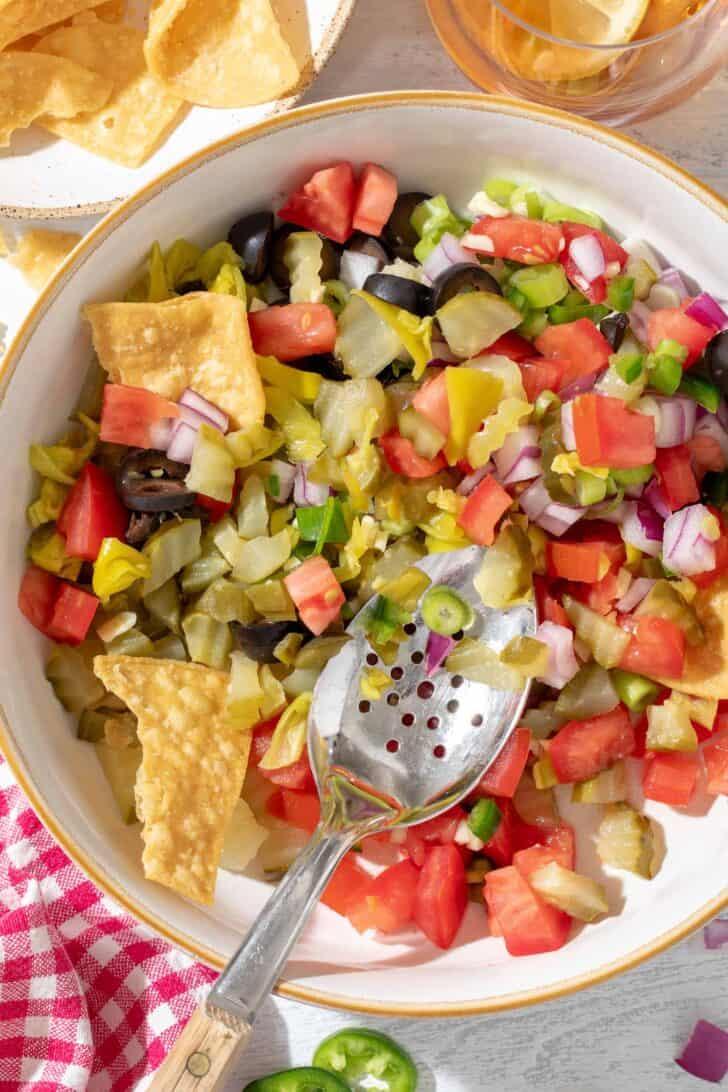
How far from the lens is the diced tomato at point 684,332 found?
6.64 feet

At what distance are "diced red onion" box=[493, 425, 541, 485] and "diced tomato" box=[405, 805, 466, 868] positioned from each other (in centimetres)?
61

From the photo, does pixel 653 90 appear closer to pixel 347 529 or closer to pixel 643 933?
pixel 347 529

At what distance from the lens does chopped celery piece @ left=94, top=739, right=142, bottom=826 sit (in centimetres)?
213

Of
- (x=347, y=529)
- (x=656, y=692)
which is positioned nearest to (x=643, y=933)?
(x=656, y=692)

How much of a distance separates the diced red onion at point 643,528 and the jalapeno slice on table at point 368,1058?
112 cm

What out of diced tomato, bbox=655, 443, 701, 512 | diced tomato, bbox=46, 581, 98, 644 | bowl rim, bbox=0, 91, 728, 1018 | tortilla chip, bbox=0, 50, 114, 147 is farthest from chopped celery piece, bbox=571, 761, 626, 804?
tortilla chip, bbox=0, 50, 114, 147

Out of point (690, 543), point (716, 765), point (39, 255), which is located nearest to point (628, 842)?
point (716, 765)

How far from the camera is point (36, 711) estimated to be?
2059 mm

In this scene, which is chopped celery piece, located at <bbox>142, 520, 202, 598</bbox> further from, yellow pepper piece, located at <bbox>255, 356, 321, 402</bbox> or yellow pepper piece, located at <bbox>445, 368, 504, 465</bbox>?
yellow pepper piece, located at <bbox>445, 368, 504, 465</bbox>

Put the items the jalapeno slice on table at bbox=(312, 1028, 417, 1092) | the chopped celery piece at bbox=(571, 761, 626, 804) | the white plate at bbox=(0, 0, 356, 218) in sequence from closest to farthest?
the chopped celery piece at bbox=(571, 761, 626, 804) < the white plate at bbox=(0, 0, 356, 218) < the jalapeno slice on table at bbox=(312, 1028, 417, 1092)

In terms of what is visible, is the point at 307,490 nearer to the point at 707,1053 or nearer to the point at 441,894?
the point at 441,894

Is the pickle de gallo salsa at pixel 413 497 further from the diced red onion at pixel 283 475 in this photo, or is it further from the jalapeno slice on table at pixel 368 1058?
the jalapeno slice on table at pixel 368 1058

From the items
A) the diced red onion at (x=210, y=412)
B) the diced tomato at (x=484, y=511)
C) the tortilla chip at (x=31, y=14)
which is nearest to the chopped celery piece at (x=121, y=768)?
the diced red onion at (x=210, y=412)

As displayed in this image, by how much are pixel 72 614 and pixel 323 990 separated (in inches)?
30.1
